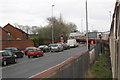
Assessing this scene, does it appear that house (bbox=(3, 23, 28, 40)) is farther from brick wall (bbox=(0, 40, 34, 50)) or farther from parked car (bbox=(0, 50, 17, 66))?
parked car (bbox=(0, 50, 17, 66))

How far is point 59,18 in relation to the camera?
3435 inches

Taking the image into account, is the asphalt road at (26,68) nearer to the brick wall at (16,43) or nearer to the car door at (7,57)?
the car door at (7,57)

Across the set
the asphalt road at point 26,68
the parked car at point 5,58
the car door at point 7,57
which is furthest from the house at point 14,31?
the car door at point 7,57

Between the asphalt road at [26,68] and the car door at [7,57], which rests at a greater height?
the car door at [7,57]

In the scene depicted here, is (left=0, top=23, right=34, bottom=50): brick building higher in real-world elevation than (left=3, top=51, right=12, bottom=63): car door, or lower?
higher

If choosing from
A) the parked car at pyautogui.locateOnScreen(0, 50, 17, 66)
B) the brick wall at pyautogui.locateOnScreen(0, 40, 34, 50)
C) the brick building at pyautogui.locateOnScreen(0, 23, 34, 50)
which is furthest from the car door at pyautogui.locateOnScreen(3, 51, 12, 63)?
the brick wall at pyautogui.locateOnScreen(0, 40, 34, 50)

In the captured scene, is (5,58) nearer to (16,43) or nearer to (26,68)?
(26,68)

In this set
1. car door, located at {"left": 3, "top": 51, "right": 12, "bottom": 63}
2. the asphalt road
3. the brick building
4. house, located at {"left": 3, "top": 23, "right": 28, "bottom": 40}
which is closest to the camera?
the asphalt road

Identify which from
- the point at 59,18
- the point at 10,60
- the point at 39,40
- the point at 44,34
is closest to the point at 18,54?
the point at 10,60

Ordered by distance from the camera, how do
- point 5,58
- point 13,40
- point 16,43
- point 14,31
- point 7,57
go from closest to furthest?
point 5,58 < point 7,57 < point 13,40 < point 16,43 < point 14,31

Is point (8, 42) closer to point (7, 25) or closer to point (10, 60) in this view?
point (10, 60)

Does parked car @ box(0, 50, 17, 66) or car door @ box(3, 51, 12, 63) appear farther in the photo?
car door @ box(3, 51, 12, 63)

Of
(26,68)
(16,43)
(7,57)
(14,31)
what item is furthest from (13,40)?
(14,31)

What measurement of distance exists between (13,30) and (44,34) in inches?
458
